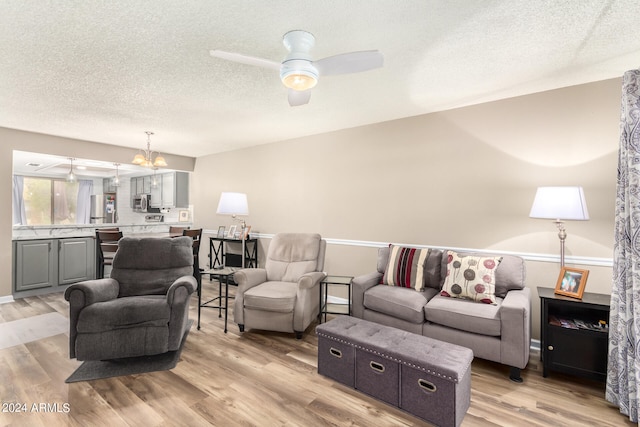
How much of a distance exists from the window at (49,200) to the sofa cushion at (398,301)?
8.94 meters

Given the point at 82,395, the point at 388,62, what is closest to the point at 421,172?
the point at 388,62

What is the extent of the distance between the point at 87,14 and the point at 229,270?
8.29 ft

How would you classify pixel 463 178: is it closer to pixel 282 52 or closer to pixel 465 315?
pixel 465 315

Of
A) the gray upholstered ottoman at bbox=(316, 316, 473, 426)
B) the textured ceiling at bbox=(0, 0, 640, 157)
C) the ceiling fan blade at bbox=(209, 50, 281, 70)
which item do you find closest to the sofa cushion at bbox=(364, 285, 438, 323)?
the gray upholstered ottoman at bbox=(316, 316, 473, 426)

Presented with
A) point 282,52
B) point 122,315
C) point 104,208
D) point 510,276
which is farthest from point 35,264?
point 510,276

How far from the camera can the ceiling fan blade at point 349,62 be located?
1782mm

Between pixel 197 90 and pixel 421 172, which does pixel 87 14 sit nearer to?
pixel 197 90

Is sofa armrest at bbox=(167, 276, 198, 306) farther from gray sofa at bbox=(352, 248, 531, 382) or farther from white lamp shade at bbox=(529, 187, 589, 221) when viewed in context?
white lamp shade at bbox=(529, 187, 589, 221)

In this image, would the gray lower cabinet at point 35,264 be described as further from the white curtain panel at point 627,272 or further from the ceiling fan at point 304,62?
the white curtain panel at point 627,272

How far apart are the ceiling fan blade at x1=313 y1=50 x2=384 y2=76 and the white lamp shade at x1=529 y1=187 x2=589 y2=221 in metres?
1.79

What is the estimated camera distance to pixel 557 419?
6.38 ft

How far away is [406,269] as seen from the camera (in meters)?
3.17

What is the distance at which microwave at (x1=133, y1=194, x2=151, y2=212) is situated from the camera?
23.7ft

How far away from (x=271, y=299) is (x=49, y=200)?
8301 mm
